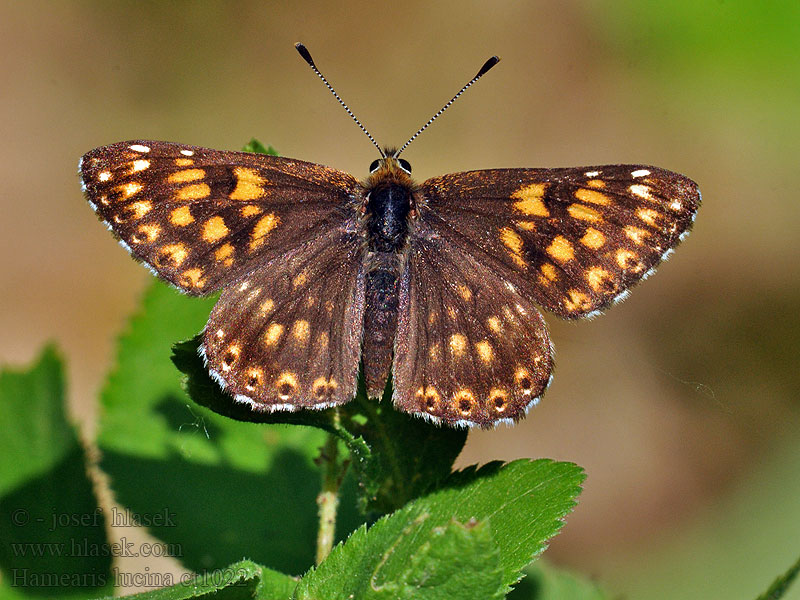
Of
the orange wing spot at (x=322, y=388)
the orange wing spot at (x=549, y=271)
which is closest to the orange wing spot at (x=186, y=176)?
the orange wing spot at (x=322, y=388)

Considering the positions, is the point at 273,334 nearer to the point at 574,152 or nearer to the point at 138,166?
the point at 138,166

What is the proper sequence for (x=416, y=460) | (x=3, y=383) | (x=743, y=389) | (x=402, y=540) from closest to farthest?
(x=402, y=540) → (x=416, y=460) → (x=3, y=383) → (x=743, y=389)

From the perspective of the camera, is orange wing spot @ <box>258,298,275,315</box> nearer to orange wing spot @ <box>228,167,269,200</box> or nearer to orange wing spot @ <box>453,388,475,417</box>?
orange wing spot @ <box>228,167,269,200</box>

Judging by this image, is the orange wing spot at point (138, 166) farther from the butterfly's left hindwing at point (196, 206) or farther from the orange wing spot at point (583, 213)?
the orange wing spot at point (583, 213)

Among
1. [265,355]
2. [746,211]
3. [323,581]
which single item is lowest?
[323,581]

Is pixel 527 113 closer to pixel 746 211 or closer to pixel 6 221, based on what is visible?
pixel 746 211

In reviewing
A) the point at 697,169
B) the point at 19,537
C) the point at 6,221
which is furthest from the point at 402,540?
the point at 6,221

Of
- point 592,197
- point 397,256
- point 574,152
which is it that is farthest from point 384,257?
point 574,152
